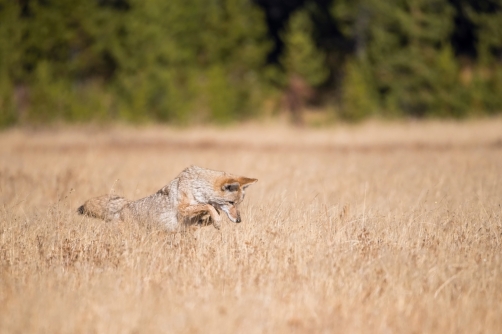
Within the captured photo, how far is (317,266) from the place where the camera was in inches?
275

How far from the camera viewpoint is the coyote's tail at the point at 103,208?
884cm

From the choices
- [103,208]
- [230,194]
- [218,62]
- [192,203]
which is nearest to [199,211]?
[192,203]

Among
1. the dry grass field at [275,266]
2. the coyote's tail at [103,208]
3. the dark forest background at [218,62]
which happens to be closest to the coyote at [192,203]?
the coyote's tail at [103,208]

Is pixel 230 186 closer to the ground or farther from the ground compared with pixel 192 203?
farther from the ground

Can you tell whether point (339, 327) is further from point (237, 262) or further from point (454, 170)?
point (454, 170)

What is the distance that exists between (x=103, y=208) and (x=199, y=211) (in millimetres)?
1507

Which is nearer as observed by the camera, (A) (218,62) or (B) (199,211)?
(B) (199,211)

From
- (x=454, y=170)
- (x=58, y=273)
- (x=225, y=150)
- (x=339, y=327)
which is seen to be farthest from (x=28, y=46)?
(x=339, y=327)

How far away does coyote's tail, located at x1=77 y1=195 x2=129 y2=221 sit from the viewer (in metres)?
8.84

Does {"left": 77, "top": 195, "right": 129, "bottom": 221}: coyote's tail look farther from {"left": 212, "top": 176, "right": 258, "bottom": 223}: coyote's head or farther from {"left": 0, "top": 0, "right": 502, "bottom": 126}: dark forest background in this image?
{"left": 0, "top": 0, "right": 502, "bottom": 126}: dark forest background

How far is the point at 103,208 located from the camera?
8.91 metres

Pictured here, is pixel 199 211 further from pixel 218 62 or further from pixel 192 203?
pixel 218 62

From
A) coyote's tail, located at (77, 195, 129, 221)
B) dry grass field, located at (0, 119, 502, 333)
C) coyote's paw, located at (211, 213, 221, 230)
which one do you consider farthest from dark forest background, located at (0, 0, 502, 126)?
coyote's paw, located at (211, 213, 221, 230)

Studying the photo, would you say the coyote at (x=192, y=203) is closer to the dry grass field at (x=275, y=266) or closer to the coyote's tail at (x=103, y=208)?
the coyote's tail at (x=103, y=208)
